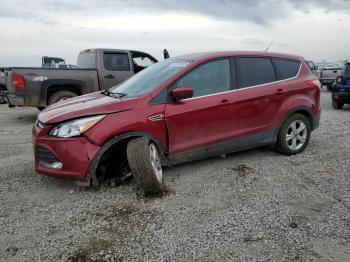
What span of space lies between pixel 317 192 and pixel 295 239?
4.09 feet

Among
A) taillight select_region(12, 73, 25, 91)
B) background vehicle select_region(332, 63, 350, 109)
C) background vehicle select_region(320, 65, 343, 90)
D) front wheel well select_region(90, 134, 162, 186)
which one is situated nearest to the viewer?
front wheel well select_region(90, 134, 162, 186)

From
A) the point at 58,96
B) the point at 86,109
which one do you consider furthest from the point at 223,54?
the point at 58,96

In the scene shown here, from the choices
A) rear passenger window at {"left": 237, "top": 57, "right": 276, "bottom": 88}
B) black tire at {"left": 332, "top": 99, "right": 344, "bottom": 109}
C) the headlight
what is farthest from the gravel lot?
black tire at {"left": 332, "top": 99, "right": 344, "bottom": 109}

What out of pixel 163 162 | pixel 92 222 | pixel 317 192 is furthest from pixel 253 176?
pixel 92 222

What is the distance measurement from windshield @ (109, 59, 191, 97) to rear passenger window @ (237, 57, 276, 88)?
841 mm

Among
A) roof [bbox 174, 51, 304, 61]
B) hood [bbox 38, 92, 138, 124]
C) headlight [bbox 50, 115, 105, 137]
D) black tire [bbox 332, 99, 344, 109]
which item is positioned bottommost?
black tire [bbox 332, 99, 344, 109]

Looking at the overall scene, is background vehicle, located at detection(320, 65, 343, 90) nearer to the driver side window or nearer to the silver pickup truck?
the silver pickup truck

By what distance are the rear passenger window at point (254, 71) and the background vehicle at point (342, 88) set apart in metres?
6.79

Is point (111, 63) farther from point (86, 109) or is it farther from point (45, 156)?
point (45, 156)

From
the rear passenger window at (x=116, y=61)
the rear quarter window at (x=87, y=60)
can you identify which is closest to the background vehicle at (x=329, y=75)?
the rear passenger window at (x=116, y=61)

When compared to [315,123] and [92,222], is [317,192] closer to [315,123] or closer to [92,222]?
[315,123]

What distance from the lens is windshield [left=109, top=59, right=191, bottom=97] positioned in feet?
15.8

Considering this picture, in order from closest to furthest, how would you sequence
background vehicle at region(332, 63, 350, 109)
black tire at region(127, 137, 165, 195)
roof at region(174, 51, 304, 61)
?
black tire at region(127, 137, 165, 195) < roof at region(174, 51, 304, 61) < background vehicle at region(332, 63, 350, 109)

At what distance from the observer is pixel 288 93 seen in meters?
5.75
